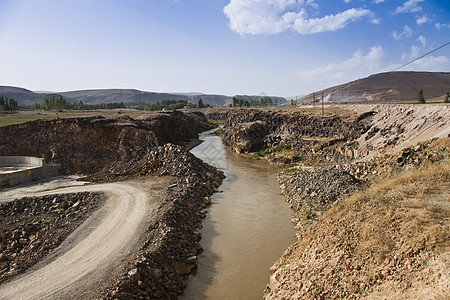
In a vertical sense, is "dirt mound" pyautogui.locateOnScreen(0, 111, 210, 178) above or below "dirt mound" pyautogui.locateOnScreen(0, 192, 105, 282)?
above

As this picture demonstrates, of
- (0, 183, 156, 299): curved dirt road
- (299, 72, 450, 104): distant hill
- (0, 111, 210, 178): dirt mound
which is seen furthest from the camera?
(299, 72, 450, 104): distant hill

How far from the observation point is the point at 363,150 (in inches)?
1189

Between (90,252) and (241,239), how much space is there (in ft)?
26.9

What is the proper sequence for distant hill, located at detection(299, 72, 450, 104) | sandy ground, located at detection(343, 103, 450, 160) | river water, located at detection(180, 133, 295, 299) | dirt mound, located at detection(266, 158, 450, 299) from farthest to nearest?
1. distant hill, located at detection(299, 72, 450, 104)
2. sandy ground, located at detection(343, 103, 450, 160)
3. river water, located at detection(180, 133, 295, 299)
4. dirt mound, located at detection(266, 158, 450, 299)

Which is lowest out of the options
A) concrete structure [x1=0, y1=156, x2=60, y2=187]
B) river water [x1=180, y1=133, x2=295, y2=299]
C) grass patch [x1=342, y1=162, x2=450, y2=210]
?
river water [x1=180, y1=133, x2=295, y2=299]

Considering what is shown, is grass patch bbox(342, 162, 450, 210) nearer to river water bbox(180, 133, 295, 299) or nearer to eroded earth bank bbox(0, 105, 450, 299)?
eroded earth bank bbox(0, 105, 450, 299)

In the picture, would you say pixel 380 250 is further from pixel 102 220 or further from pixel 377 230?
pixel 102 220

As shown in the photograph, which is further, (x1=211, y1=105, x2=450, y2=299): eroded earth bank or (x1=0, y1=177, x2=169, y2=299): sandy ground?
(x1=0, y1=177, x2=169, y2=299): sandy ground

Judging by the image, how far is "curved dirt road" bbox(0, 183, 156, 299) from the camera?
35.6ft

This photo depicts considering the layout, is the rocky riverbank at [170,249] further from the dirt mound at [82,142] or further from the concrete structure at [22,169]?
the concrete structure at [22,169]

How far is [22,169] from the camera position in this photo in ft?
87.6

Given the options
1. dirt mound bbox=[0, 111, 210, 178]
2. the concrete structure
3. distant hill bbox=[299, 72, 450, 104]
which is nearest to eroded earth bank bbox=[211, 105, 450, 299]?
dirt mound bbox=[0, 111, 210, 178]

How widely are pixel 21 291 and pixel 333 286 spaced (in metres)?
11.3

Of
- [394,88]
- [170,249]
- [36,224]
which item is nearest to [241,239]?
[170,249]
